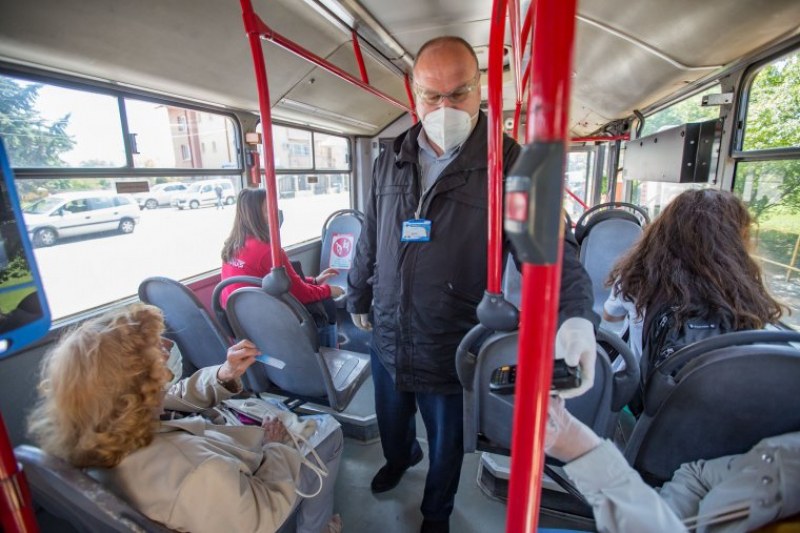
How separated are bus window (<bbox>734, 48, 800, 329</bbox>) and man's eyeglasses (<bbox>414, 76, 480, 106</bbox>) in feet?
5.00

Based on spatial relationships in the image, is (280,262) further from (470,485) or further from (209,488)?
(470,485)

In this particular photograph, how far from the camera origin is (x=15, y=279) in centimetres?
51

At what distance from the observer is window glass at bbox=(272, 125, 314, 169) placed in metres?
3.83

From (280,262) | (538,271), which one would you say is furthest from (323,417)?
(538,271)

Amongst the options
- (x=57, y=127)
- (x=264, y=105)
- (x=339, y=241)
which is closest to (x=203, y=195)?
(x=57, y=127)

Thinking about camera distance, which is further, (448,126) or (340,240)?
(340,240)

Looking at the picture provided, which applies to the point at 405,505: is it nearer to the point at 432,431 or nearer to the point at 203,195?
the point at 432,431

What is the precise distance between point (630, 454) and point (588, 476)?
0.84m

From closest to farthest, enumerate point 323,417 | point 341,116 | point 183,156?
point 323,417 < point 183,156 < point 341,116

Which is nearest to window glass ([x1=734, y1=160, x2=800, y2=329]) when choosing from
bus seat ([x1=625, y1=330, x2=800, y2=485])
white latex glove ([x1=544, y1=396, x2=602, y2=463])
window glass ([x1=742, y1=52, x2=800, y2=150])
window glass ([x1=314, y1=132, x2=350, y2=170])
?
window glass ([x1=742, y1=52, x2=800, y2=150])

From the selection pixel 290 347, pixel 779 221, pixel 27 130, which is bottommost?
pixel 290 347

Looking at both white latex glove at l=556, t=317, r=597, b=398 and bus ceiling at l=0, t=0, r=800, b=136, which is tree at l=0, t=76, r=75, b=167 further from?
white latex glove at l=556, t=317, r=597, b=398

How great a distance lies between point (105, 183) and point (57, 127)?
34cm

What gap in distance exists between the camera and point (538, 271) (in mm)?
378
